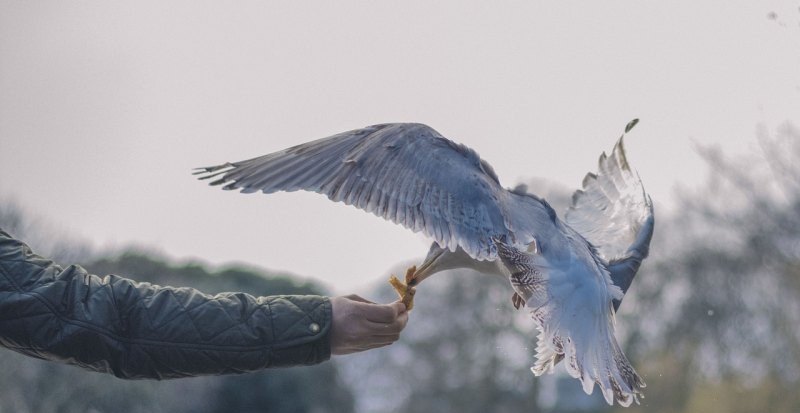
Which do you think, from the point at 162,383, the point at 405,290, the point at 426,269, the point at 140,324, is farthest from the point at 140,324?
the point at 162,383

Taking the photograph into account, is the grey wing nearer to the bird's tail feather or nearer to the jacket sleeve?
the bird's tail feather

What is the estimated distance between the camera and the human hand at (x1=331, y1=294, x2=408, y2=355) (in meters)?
2.31

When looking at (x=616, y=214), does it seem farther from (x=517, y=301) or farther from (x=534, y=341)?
(x=534, y=341)

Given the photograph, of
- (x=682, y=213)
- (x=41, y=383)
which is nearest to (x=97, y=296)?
(x=682, y=213)

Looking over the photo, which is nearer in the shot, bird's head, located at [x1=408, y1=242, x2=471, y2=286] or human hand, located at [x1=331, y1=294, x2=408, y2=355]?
human hand, located at [x1=331, y1=294, x2=408, y2=355]

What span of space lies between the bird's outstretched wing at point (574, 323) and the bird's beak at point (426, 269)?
21 centimetres

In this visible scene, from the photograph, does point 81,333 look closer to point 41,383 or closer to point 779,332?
point 779,332

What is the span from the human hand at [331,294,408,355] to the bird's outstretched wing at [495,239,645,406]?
0.66 m

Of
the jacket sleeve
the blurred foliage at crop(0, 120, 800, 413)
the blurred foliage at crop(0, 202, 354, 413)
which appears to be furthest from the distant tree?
the jacket sleeve

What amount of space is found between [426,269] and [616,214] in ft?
4.01

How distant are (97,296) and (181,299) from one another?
158 millimetres

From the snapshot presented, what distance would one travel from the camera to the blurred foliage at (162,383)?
17.9m

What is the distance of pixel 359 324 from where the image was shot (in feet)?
7.69

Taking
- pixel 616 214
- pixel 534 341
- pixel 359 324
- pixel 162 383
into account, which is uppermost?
pixel 359 324
